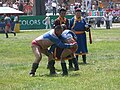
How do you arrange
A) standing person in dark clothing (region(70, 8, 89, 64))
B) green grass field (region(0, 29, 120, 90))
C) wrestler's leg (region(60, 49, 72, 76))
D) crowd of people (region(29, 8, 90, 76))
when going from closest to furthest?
green grass field (region(0, 29, 120, 90)) < crowd of people (region(29, 8, 90, 76)) < wrestler's leg (region(60, 49, 72, 76)) < standing person in dark clothing (region(70, 8, 89, 64))

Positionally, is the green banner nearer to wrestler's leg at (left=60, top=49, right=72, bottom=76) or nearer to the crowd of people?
the crowd of people

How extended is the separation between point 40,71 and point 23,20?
32.4 meters

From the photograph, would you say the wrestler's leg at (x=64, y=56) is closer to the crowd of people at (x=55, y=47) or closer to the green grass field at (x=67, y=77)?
the crowd of people at (x=55, y=47)

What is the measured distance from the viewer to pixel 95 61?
16.0 metres

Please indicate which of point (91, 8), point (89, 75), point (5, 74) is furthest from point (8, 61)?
point (91, 8)

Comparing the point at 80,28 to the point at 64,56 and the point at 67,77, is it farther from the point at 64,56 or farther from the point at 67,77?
the point at 67,77

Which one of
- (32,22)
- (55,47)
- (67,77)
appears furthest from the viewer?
(32,22)

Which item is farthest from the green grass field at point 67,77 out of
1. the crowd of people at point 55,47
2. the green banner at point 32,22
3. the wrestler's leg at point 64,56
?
the green banner at point 32,22

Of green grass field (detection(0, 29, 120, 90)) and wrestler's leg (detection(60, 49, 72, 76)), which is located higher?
wrestler's leg (detection(60, 49, 72, 76))

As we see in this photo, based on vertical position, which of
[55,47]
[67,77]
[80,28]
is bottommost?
[67,77]

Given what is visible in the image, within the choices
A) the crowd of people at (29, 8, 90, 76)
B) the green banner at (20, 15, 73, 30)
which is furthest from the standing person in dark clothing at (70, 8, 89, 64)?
the green banner at (20, 15, 73, 30)

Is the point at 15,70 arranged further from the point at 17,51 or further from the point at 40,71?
the point at 17,51

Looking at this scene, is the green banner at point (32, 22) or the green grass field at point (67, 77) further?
the green banner at point (32, 22)

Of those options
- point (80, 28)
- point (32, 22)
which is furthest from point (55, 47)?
point (32, 22)
